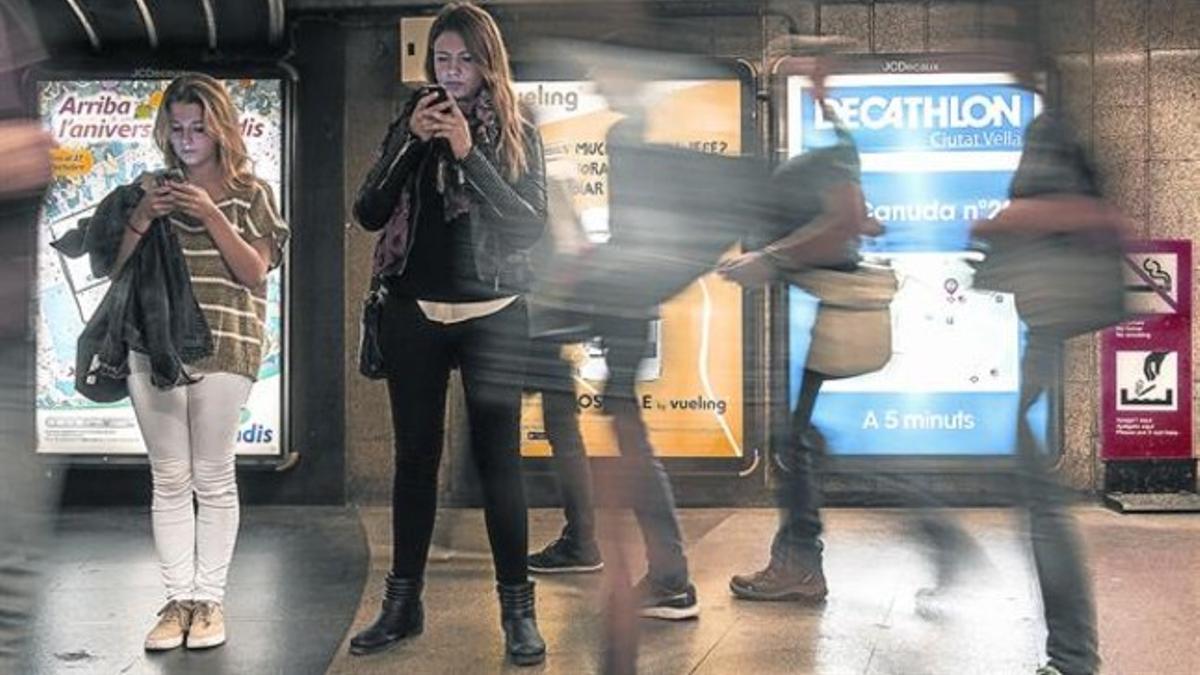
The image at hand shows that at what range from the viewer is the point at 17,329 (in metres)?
2.83

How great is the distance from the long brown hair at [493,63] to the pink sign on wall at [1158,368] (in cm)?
399

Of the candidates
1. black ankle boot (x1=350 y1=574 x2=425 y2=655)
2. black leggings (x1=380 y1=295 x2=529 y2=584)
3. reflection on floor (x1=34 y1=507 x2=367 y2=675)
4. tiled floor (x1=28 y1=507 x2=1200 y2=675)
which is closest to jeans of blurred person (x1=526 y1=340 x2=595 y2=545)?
black leggings (x1=380 y1=295 x2=529 y2=584)

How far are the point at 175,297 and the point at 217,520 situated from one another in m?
0.72

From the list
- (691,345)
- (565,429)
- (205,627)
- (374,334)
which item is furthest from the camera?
(691,345)

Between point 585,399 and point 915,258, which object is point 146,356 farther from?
point 915,258

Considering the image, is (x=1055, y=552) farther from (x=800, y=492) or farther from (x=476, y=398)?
(x=476, y=398)

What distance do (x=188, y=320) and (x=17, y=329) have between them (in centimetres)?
177

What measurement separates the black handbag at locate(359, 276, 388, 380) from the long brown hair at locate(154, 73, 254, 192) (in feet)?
1.98

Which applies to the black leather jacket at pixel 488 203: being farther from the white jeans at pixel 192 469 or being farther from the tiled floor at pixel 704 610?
the tiled floor at pixel 704 610

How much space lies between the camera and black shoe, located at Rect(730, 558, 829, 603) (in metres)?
5.20

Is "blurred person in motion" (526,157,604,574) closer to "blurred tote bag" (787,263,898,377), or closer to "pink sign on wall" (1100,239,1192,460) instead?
"blurred tote bag" (787,263,898,377)

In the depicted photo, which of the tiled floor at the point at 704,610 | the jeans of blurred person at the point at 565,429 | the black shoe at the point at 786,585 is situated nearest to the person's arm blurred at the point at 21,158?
the jeans of blurred person at the point at 565,429

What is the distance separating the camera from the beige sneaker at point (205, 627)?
4.70 metres

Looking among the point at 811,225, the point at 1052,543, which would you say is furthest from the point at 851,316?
the point at 1052,543
